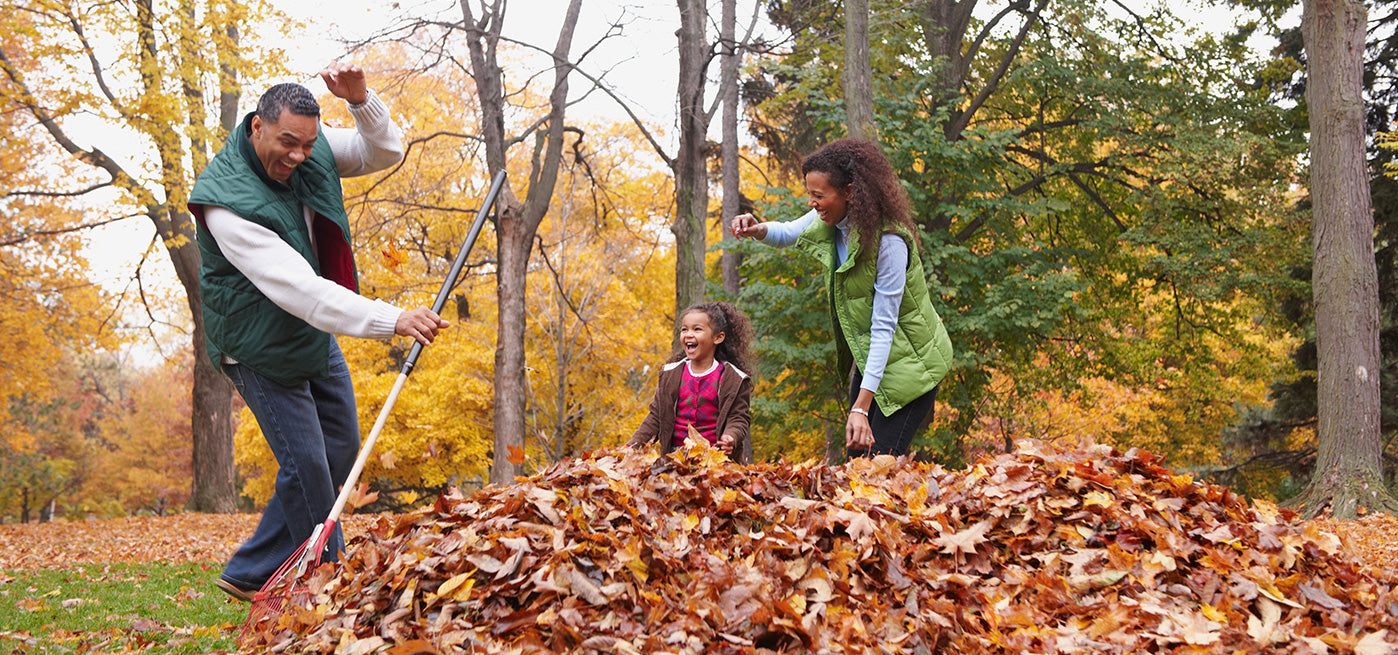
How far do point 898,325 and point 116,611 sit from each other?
3.55 m

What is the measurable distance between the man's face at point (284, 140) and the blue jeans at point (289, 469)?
0.71 metres

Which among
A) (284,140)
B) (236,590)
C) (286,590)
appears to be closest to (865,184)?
(284,140)

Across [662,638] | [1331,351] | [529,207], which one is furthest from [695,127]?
[662,638]

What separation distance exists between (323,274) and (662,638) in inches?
83.0

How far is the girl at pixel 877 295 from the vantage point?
142 inches

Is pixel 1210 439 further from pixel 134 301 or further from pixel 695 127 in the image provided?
pixel 134 301

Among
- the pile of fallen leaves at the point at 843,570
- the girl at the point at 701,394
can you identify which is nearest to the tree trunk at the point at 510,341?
the girl at the point at 701,394

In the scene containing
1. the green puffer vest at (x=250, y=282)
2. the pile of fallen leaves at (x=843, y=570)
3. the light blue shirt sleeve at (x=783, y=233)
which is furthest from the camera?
the light blue shirt sleeve at (x=783, y=233)

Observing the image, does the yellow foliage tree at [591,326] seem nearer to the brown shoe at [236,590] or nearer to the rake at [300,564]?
the brown shoe at [236,590]

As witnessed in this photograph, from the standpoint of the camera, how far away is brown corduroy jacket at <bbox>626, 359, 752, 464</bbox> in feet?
14.1

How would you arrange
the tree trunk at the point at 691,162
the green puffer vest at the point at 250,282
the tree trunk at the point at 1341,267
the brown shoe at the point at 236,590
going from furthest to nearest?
1. the tree trunk at the point at 691,162
2. the tree trunk at the point at 1341,267
3. the brown shoe at the point at 236,590
4. the green puffer vest at the point at 250,282

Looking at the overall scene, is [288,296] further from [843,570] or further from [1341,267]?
[1341,267]

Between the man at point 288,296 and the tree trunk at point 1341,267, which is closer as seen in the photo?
the man at point 288,296

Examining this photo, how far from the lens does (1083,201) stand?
46.8ft
